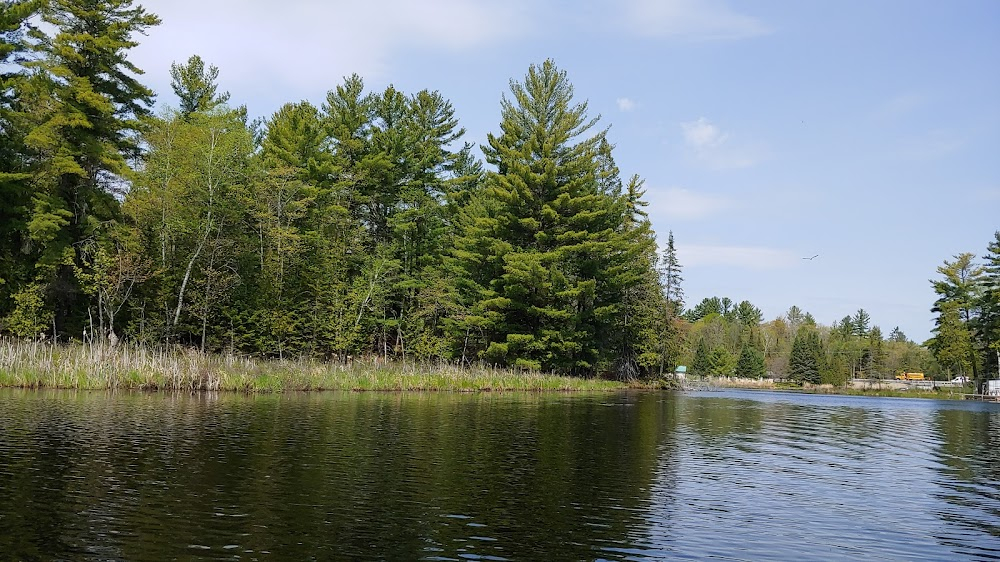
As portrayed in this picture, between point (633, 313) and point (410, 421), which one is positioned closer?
point (410, 421)

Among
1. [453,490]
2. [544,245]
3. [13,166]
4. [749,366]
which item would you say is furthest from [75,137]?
[749,366]

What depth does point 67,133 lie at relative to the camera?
120ft

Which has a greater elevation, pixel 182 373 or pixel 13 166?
pixel 13 166

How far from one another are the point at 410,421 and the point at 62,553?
539 inches

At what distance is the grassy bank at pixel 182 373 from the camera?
26.1 metres

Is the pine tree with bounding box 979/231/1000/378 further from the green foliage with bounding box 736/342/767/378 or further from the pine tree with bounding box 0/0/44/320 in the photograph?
the pine tree with bounding box 0/0/44/320

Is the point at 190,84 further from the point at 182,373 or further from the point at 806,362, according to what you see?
the point at 806,362

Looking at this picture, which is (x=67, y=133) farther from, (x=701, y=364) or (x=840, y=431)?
(x=701, y=364)

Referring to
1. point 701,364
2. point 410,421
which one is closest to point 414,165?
point 410,421

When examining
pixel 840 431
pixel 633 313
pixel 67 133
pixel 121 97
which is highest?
pixel 121 97

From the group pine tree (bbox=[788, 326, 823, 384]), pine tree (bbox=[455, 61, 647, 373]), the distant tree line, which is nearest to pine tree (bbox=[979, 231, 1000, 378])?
the distant tree line

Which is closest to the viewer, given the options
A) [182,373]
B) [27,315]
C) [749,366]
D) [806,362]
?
[182,373]

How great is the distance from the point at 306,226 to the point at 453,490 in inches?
1592

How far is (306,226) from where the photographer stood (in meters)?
49.0
